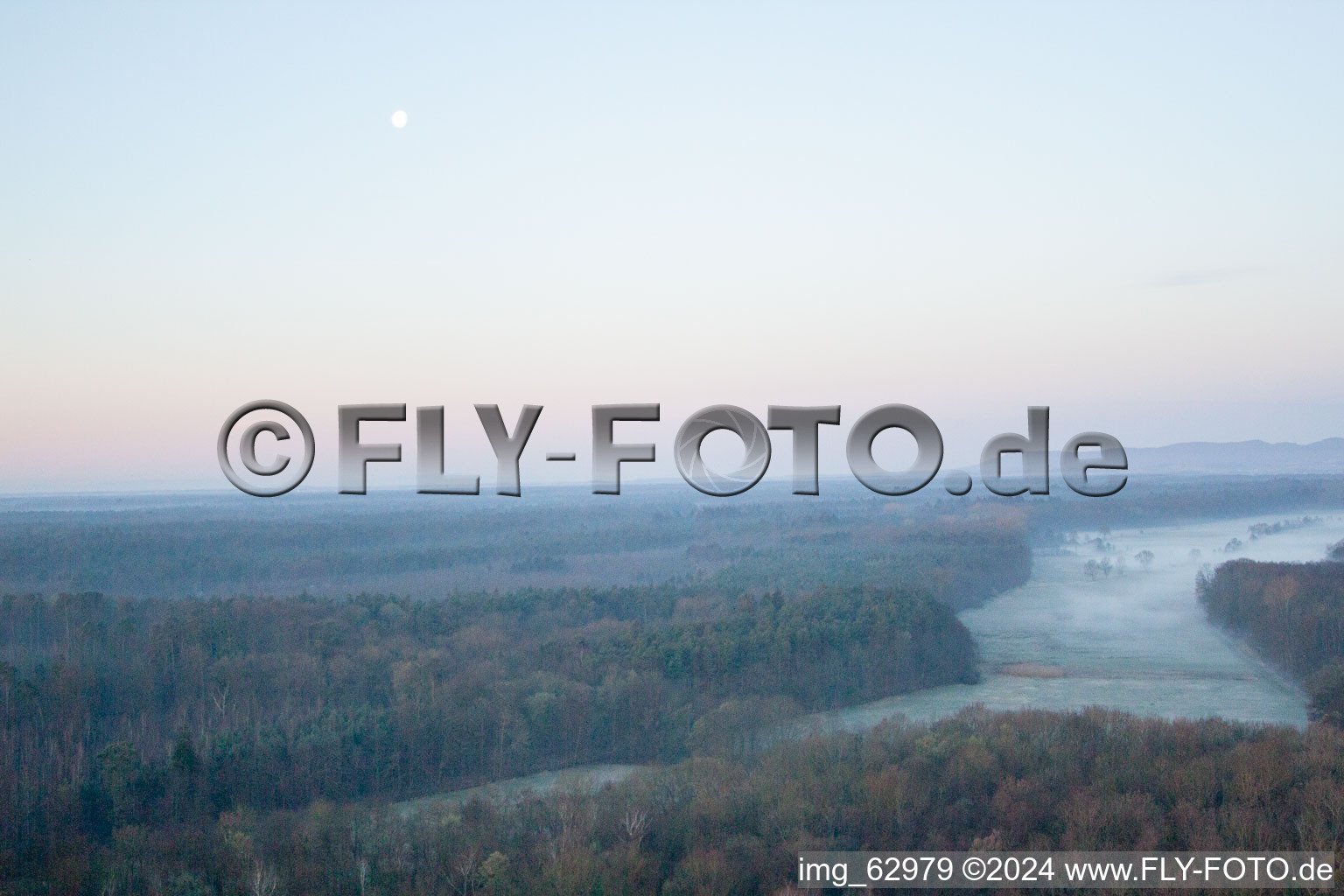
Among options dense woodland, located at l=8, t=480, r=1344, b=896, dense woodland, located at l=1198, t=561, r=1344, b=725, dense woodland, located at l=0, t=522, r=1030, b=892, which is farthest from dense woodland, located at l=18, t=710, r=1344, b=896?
dense woodland, located at l=1198, t=561, r=1344, b=725

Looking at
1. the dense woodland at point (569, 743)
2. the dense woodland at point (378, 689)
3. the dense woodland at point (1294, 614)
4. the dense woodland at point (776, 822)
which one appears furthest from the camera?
the dense woodland at point (1294, 614)

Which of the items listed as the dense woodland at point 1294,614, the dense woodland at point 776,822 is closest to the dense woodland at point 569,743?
the dense woodland at point 776,822

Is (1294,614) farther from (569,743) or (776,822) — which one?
(776,822)

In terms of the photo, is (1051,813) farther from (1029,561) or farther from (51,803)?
(1029,561)

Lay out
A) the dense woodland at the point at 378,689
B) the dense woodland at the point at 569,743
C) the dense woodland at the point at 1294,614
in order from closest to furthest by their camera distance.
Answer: the dense woodland at the point at 569,743 < the dense woodland at the point at 378,689 < the dense woodland at the point at 1294,614

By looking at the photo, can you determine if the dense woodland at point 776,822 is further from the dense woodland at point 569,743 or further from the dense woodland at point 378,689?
the dense woodland at point 378,689

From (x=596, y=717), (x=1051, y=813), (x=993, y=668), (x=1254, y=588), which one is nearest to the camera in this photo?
(x=1051, y=813)

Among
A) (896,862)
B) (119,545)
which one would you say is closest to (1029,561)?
(896,862)

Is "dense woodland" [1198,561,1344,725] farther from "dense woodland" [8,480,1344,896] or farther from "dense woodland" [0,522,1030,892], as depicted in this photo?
"dense woodland" [0,522,1030,892]

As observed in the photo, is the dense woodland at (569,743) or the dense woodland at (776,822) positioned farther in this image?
the dense woodland at (569,743)
